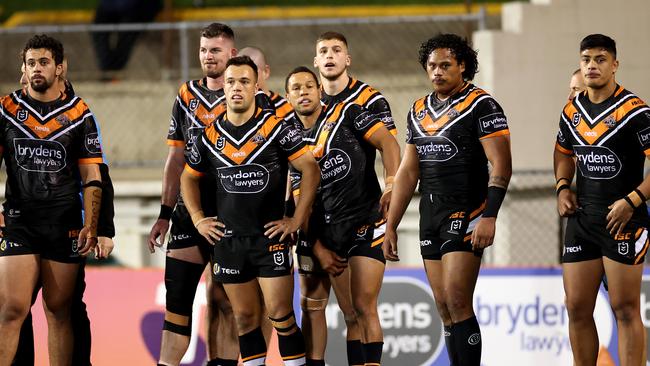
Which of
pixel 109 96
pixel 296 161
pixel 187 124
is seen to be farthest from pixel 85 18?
pixel 296 161

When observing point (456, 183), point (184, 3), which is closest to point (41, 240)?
point (456, 183)

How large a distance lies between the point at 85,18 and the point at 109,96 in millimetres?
2770

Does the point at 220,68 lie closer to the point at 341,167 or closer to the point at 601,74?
the point at 341,167

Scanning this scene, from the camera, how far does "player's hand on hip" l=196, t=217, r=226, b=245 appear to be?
7020 mm

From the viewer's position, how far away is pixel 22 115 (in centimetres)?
737

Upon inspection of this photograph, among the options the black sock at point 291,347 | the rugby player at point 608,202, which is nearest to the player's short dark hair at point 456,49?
the rugby player at point 608,202

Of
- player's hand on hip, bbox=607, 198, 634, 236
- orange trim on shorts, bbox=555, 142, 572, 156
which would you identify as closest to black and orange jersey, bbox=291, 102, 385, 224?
orange trim on shorts, bbox=555, 142, 572, 156

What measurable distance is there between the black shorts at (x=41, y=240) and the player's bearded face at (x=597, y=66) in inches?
132

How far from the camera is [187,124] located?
25.3ft

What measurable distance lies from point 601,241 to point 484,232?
777 millimetres

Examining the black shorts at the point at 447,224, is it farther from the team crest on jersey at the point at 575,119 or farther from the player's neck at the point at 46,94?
the player's neck at the point at 46,94

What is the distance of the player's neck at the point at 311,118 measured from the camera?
24.6ft

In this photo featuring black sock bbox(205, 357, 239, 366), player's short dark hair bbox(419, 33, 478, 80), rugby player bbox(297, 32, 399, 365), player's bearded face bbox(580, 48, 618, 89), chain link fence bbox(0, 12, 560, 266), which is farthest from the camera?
chain link fence bbox(0, 12, 560, 266)

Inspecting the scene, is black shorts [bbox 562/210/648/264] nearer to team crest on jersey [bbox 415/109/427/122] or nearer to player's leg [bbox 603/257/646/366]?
player's leg [bbox 603/257/646/366]
